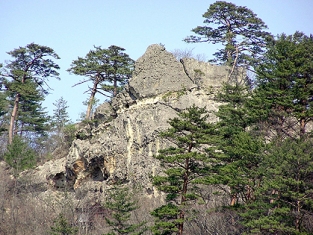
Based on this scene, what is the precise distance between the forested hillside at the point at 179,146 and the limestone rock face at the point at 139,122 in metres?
0.07

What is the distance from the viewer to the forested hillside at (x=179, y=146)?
23156mm

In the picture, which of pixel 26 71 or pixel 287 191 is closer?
pixel 287 191

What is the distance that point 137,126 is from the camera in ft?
111

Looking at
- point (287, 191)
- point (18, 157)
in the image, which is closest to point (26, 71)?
point (18, 157)

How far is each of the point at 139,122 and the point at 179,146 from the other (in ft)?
31.3

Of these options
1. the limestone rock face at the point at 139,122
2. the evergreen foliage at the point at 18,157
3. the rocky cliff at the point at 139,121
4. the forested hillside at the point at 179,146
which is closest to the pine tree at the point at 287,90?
the forested hillside at the point at 179,146

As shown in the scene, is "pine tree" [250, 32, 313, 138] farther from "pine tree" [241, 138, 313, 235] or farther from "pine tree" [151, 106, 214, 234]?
"pine tree" [151, 106, 214, 234]

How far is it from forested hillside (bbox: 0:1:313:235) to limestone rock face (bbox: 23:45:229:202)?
0.24ft

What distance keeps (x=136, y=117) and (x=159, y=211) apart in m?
11.2

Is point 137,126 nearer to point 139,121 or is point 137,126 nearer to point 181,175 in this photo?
point 139,121

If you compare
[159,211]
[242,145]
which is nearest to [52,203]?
[159,211]

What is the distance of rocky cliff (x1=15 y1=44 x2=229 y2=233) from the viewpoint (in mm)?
33094

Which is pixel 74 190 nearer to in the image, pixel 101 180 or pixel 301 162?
pixel 101 180

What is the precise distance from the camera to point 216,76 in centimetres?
3556
